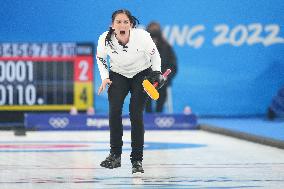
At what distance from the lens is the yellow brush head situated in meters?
7.19

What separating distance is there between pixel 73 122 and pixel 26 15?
2.57 m

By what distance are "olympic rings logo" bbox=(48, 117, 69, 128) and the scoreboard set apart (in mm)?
200

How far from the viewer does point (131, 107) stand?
746 centimetres

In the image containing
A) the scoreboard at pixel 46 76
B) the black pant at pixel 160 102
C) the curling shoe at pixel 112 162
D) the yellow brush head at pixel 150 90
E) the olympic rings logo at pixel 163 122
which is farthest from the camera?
the black pant at pixel 160 102

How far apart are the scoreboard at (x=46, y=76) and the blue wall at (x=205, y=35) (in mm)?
1339

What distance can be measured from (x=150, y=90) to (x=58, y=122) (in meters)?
7.60

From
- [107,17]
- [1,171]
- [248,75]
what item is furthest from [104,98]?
[1,171]

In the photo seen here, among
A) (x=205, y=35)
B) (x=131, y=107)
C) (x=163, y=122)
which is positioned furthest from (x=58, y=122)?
(x=131, y=107)

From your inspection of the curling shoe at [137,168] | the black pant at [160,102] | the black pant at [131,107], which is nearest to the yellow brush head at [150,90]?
the black pant at [131,107]

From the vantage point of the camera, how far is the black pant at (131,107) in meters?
7.45

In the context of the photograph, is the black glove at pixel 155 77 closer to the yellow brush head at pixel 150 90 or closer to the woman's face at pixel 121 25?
the yellow brush head at pixel 150 90

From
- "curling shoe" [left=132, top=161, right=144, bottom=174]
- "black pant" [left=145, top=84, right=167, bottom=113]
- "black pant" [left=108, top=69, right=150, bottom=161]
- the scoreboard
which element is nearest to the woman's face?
"black pant" [left=108, top=69, right=150, bottom=161]

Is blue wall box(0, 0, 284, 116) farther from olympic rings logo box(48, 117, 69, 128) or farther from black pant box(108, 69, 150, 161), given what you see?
black pant box(108, 69, 150, 161)

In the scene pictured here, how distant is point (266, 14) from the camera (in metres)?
16.4
